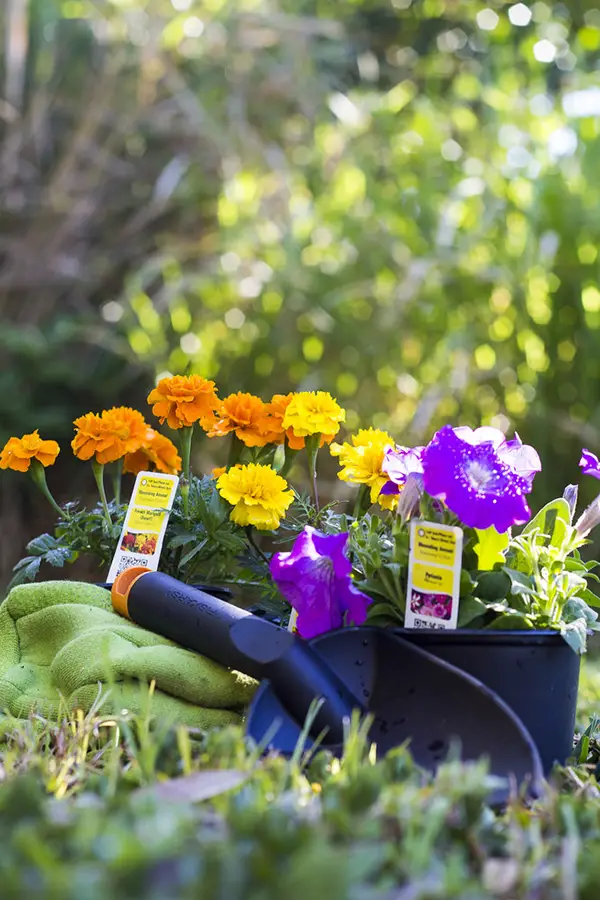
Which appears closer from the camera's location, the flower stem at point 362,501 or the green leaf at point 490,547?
the green leaf at point 490,547

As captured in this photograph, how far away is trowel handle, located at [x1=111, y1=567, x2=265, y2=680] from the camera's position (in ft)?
3.17

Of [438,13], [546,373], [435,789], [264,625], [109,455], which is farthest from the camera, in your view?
[438,13]

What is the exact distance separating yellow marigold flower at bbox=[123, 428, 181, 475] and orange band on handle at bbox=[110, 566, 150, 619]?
23 centimetres

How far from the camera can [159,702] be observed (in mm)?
977

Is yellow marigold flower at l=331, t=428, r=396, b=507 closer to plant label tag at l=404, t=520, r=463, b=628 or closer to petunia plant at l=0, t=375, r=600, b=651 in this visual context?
petunia plant at l=0, t=375, r=600, b=651

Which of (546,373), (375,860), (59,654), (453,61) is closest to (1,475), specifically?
(546,373)

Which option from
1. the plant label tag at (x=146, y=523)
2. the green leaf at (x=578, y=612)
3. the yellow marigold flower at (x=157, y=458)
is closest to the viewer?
the green leaf at (x=578, y=612)

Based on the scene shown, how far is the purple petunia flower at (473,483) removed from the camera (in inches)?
35.4

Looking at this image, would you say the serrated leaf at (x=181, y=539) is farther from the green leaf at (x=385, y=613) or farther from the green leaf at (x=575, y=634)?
the green leaf at (x=575, y=634)

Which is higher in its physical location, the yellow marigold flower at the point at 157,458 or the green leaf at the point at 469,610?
the green leaf at the point at 469,610

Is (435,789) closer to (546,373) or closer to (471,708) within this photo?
(471,708)

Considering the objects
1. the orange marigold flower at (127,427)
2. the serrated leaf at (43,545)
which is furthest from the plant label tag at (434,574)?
the serrated leaf at (43,545)

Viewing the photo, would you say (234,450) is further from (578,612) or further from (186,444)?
(578,612)

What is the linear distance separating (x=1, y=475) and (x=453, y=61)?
296 cm
